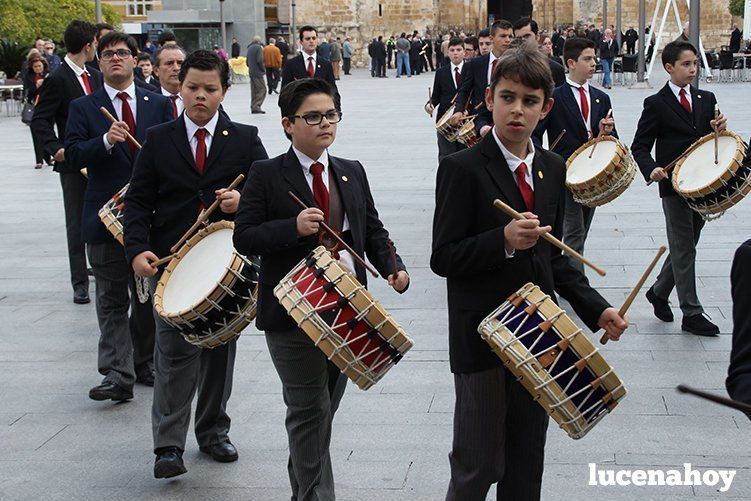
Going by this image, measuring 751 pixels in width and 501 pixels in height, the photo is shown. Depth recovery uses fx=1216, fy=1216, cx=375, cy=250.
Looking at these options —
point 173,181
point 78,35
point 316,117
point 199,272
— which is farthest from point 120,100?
point 316,117

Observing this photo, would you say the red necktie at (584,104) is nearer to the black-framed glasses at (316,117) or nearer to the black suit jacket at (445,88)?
the black suit jacket at (445,88)

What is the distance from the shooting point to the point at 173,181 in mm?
5672

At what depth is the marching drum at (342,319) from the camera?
423 centimetres

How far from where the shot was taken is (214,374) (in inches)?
234

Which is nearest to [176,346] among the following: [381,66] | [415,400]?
[415,400]

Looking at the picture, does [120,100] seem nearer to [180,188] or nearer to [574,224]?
[180,188]

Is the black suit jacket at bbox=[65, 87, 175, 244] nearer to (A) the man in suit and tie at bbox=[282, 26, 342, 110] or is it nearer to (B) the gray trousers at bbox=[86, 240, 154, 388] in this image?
(B) the gray trousers at bbox=[86, 240, 154, 388]

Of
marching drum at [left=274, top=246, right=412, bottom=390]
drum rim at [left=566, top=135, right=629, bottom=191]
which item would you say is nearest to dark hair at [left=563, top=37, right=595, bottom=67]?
drum rim at [left=566, top=135, right=629, bottom=191]

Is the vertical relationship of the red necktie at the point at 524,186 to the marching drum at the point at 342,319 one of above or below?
above

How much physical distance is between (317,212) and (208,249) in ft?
3.32

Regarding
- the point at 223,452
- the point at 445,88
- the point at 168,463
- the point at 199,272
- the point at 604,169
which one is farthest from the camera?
the point at 445,88

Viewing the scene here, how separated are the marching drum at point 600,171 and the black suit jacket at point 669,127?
17cm

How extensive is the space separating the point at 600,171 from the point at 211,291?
12.8 ft

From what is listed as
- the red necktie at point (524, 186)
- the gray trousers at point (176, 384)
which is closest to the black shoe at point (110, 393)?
the gray trousers at point (176, 384)
